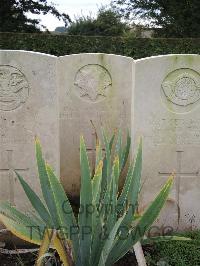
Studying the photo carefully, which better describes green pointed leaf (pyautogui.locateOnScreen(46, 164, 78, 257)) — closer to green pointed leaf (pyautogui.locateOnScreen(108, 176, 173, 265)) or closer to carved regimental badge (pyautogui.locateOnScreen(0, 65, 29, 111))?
green pointed leaf (pyautogui.locateOnScreen(108, 176, 173, 265))

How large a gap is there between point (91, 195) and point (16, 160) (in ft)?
4.35

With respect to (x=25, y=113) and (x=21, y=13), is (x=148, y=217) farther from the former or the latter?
(x=21, y=13)

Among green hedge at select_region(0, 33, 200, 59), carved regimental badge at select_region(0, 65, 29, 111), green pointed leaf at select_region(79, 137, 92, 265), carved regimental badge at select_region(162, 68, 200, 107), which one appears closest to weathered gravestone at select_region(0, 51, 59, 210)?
carved regimental badge at select_region(0, 65, 29, 111)

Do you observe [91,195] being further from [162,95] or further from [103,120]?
[103,120]

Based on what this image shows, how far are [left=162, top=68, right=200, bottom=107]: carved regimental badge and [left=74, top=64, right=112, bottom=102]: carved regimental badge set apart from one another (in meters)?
1.01

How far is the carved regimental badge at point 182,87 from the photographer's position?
123 inches

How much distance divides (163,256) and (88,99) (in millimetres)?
1766

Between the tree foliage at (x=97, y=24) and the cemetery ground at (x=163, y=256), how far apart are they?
18.3 meters

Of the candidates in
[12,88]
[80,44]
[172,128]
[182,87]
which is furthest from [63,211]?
[80,44]

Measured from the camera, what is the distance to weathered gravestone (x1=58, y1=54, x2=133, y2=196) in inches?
157

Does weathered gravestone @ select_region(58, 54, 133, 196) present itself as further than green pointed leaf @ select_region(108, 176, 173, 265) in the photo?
Yes

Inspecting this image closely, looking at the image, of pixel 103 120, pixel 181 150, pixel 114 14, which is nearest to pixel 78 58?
pixel 103 120

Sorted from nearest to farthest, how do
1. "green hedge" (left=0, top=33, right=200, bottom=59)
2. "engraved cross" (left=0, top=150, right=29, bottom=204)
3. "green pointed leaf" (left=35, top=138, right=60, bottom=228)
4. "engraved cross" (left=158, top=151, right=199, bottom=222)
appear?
"green pointed leaf" (left=35, top=138, right=60, bottom=228)
"engraved cross" (left=0, top=150, right=29, bottom=204)
"engraved cross" (left=158, top=151, right=199, bottom=222)
"green hedge" (left=0, top=33, right=200, bottom=59)

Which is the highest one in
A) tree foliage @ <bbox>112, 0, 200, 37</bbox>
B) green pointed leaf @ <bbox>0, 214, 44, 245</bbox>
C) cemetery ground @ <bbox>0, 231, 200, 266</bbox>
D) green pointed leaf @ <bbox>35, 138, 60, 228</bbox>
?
tree foliage @ <bbox>112, 0, 200, 37</bbox>
